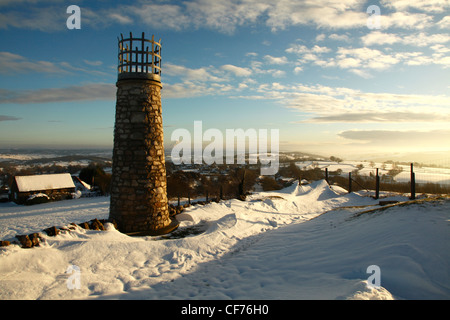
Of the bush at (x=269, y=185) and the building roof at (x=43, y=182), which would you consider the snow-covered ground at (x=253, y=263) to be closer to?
the bush at (x=269, y=185)

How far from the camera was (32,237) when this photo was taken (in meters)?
5.95

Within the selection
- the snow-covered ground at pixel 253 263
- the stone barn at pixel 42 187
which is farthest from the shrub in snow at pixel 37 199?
the snow-covered ground at pixel 253 263

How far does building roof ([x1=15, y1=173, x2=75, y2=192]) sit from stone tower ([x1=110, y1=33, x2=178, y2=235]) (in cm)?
3195

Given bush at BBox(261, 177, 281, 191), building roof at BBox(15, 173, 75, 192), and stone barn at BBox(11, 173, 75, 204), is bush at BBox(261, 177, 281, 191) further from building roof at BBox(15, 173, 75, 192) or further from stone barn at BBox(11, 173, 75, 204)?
building roof at BBox(15, 173, 75, 192)

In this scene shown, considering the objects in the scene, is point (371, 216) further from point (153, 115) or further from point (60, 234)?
point (60, 234)

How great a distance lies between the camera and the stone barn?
3183 centimetres

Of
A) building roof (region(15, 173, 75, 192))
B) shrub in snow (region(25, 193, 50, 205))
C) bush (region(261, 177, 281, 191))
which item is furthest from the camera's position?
bush (region(261, 177, 281, 191))

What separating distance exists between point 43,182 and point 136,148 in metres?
34.1

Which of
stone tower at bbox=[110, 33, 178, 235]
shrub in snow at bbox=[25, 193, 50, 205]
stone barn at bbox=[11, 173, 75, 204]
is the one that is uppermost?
stone tower at bbox=[110, 33, 178, 235]

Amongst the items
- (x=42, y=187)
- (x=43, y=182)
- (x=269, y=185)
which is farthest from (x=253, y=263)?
(x=43, y=182)

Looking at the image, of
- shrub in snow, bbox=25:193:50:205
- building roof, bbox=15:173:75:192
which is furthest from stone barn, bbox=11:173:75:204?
shrub in snow, bbox=25:193:50:205

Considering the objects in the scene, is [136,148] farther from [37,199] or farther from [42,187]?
[42,187]

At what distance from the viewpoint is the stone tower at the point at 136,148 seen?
8422 millimetres
